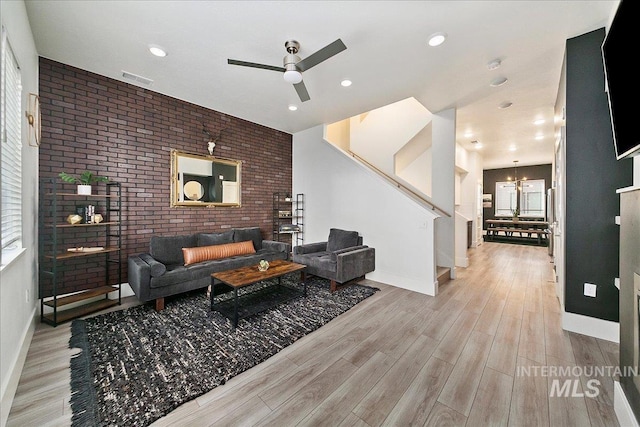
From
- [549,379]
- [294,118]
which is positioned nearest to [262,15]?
[294,118]

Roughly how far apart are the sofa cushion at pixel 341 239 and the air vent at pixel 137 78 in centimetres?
368

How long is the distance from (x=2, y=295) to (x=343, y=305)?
2.98m

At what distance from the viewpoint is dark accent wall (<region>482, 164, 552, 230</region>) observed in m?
9.34

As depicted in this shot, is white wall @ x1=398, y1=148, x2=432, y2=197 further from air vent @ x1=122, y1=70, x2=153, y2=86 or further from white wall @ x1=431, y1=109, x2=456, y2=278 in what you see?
air vent @ x1=122, y1=70, x2=153, y2=86

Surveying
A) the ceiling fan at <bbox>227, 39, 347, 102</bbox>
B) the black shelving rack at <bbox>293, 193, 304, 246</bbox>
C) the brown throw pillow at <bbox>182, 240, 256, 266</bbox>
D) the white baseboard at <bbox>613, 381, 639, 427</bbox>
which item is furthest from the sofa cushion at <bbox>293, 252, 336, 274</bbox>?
the white baseboard at <bbox>613, 381, 639, 427</bbox>

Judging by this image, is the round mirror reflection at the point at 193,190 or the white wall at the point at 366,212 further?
the round mirror reflection at the point at 193,190

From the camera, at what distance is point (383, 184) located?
14.0 feet

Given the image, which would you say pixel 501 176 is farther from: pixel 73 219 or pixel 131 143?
pixel 73 219

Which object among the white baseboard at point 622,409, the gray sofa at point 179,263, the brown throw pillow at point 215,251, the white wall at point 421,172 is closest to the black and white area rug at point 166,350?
the gray sofa at point 179,263

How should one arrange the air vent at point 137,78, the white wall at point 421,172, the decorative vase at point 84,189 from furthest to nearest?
the white wall at point 421,172, the air vent at point 137,78, the decorative vase at point 84,189

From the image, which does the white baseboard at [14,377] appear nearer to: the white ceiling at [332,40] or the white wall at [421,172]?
the white ceiling at [332,40]

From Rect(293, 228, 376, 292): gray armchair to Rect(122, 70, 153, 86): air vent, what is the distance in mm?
3322

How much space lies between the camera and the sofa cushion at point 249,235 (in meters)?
4.52

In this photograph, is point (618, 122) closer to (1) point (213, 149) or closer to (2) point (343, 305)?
(2) point (343, 305)
